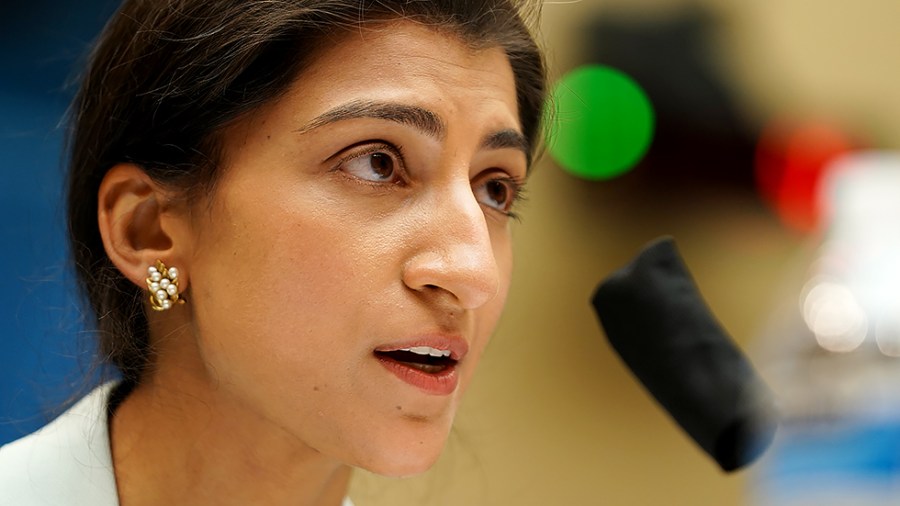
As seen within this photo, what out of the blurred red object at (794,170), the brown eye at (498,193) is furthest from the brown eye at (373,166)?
the blurred red object at (794,170)

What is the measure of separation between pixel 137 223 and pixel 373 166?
0.73 feet

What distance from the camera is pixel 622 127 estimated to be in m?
2.08

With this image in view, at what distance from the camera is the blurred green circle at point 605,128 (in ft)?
6.66

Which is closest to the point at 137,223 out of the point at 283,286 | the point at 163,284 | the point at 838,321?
the point at 163,284

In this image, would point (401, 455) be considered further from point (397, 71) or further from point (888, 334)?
point (888, 334)

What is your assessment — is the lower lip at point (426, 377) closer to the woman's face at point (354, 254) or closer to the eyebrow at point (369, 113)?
the woman's face at point (354, 254)

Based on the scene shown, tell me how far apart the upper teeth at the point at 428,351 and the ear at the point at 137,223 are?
0.21 meters

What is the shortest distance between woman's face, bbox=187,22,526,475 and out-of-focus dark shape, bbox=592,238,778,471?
15 cm

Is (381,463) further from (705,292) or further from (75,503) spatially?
(705,292)

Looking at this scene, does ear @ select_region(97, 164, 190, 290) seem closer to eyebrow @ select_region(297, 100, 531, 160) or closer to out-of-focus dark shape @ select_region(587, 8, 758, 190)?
eyebrow @ select_region(297, 100, 531, 160)

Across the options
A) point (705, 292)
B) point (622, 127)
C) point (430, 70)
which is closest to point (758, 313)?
point (705, 292)

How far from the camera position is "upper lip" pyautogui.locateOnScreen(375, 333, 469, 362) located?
878mm

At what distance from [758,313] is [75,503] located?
4.93ft

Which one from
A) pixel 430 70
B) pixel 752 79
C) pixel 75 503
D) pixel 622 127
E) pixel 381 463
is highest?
pixel 752 79
